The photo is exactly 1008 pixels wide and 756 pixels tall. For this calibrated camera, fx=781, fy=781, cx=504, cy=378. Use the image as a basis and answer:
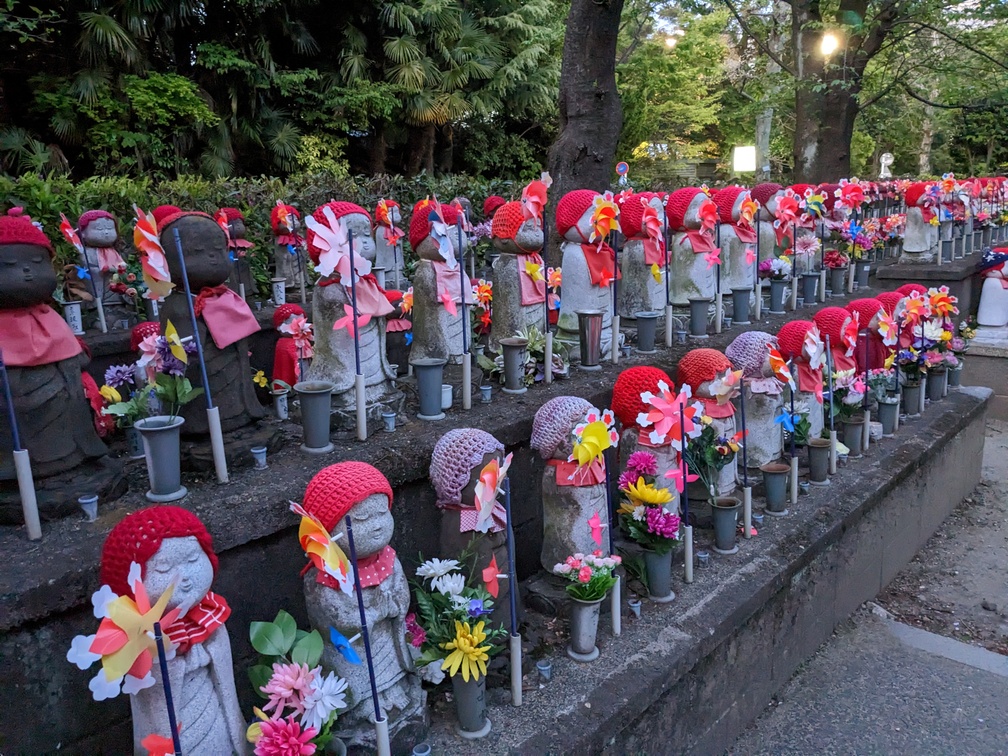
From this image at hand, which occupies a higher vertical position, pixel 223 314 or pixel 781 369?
pixel 223 314

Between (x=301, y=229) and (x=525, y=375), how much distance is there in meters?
2.90

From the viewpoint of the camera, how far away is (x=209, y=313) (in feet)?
9.55

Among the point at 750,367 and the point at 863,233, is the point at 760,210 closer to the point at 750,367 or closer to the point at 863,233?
the point at 863,233

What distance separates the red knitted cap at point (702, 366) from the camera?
12.2 feet

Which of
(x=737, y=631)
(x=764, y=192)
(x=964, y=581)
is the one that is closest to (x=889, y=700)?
(x=737, y=631)

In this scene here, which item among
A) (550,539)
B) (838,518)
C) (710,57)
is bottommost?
(838,518)

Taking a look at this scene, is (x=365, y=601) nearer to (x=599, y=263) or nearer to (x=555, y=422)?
(x=555, y=422)

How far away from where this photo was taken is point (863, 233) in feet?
25.4

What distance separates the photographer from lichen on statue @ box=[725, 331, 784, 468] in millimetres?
4082

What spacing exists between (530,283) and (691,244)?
5.45 feet

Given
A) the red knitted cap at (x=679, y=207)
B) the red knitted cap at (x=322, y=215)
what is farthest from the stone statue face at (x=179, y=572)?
the red knitted cap at (x=679, y=207)

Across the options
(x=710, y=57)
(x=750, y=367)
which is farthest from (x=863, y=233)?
(x=710, y=57)

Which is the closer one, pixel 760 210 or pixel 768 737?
pixel 768 737

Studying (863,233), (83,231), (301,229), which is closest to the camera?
(83,231)
